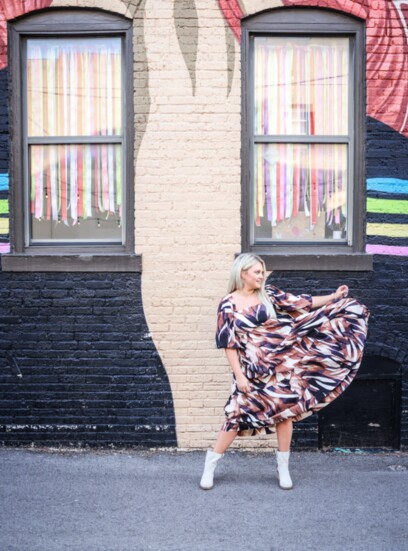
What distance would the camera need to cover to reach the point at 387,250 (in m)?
6.70

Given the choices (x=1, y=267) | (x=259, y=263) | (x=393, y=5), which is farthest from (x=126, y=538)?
(x=393, y=5)

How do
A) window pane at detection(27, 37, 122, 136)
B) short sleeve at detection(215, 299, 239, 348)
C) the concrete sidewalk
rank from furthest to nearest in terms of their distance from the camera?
window pane at detection(27, 37, 122, 136) < short sleeve at detection(215, 299, 239, 348) < the concrete sidewalk

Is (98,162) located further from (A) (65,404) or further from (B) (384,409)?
(B) (384,409)

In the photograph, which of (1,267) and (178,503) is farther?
(1,267)

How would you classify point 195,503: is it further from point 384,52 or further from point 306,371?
point 384,52

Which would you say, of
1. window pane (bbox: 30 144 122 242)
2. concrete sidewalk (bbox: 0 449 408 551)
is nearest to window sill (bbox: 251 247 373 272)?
window pane (bbox: 30 144 122 242)

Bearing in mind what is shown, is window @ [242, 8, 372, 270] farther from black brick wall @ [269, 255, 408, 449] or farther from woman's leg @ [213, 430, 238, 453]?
woman's leg @ [213, 430, 238, 453]

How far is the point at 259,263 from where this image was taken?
557 centimetres

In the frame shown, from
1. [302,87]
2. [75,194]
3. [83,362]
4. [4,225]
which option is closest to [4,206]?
[4,225]

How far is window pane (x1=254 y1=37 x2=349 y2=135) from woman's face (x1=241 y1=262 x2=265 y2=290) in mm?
1763

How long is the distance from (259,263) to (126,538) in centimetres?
207

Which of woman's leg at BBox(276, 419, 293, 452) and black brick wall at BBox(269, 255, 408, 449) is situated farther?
black brick wall at BBox(269, 255, 408, 449)

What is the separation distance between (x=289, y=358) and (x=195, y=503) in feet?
4.02

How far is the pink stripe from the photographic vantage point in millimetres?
6695
